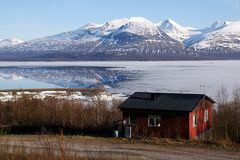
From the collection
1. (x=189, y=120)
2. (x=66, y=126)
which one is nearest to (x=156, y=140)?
(x=189, y=120)

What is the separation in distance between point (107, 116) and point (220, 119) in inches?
348

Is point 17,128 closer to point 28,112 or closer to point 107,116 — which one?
point 28,112

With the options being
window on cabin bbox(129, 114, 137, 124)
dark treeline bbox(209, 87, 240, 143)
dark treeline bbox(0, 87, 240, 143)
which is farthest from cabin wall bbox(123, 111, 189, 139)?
dark treeline bbox(0, 87, 240, 143)

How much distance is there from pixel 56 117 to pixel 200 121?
12483mm

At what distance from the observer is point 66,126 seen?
34.8 metres

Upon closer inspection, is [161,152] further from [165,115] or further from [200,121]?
[200,121]

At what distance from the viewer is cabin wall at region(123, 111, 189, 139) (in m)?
28.7

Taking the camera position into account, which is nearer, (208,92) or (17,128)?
(17,128)

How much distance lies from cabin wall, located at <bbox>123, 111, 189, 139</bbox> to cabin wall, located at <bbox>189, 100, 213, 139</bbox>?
17.8 inches

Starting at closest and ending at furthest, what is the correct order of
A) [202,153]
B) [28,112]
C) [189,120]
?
[202,153]
[189,120]
[28,112]

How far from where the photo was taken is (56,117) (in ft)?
121

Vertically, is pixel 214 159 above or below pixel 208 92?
below

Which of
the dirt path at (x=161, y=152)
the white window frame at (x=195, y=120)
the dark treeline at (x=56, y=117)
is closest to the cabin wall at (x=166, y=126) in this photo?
the white window frame at (x=195, y=120)

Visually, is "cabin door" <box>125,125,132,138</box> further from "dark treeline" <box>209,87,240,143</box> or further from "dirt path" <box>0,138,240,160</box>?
"dark treeline" <box>209,87,240,143</box>
